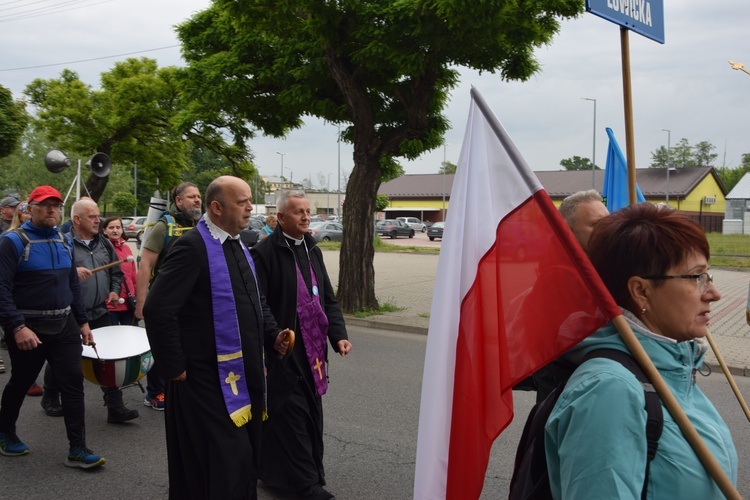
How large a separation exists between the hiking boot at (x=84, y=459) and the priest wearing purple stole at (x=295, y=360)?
49.0 inches

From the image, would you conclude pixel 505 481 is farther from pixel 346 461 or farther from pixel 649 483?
pixel 649 483

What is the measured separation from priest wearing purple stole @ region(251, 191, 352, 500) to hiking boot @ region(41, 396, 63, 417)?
265 centimetres

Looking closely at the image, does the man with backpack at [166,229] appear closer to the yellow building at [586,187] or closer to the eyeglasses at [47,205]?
the eyeglasses at [47,205]

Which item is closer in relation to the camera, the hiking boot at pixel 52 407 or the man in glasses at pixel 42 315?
the man in glasses at pixel 42 315

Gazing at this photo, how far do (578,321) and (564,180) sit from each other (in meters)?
68.7

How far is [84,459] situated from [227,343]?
6.57 ft

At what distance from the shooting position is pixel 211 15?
12797mm

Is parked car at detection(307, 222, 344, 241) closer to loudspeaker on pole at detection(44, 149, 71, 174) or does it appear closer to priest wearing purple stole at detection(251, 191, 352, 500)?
loudspeaker on pole at detection(44, 149, 71, 174)

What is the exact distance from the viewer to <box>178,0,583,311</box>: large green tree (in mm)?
9469

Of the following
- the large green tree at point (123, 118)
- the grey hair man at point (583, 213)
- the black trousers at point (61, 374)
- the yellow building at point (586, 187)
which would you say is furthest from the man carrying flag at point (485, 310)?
the yellow building at point (586, 187)

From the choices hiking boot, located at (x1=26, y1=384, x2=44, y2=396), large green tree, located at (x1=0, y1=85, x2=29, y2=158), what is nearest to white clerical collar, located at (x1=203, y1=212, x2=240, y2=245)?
hiking boot, located at (x1=26, y1=384, x2=44, y2=396)

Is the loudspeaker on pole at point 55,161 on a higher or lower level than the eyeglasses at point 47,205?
higher

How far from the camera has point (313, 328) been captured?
14.1 ft

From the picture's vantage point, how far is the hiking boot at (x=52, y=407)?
587 centimetres
